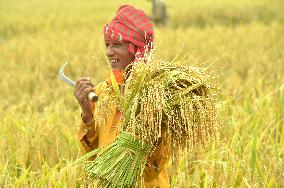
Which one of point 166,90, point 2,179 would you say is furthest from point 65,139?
point 166,90

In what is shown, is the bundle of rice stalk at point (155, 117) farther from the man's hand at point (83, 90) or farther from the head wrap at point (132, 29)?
the head wrap at point (132, 29)

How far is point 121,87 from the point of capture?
2.00 meters

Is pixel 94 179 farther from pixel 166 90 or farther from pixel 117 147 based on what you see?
pixel 166 90

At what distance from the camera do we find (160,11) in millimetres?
10578

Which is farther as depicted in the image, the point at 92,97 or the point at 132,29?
the point at 132,29

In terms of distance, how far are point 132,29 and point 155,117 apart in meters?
0.44

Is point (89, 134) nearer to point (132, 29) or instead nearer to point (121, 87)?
point (121, 87)

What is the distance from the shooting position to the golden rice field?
270 centimetres

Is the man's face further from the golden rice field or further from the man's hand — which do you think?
the man's hand

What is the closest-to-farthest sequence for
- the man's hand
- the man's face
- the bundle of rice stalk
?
1. the bundle of rice stalk
2. the man's hand
3. the man's face

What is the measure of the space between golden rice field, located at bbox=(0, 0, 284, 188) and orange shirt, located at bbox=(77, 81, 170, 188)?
145 mm

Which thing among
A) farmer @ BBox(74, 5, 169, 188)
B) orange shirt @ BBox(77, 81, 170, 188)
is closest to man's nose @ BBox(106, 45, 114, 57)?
farmer @ BBox(74, 5, 169, 188)

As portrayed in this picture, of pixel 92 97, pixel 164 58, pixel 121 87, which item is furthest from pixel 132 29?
pixel 164 58

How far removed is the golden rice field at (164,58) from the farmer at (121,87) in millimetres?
93
